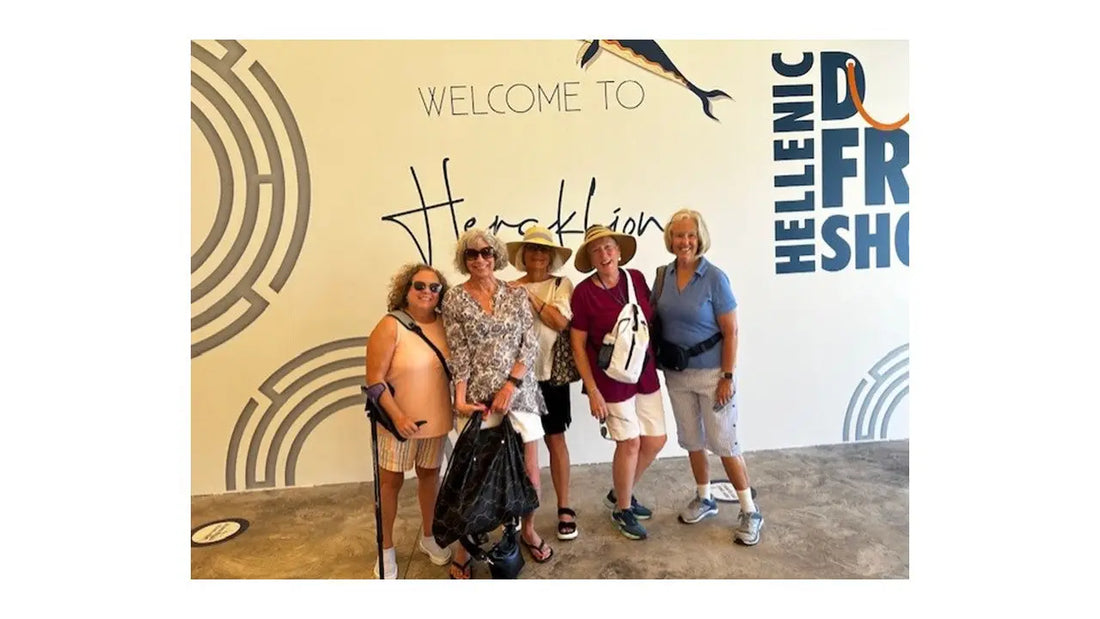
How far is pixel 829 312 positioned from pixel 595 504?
1.90m

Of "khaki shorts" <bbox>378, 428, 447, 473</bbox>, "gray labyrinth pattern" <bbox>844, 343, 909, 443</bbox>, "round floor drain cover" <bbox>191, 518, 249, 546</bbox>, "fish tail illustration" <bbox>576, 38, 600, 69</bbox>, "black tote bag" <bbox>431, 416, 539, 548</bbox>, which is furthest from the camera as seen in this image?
"gray labyrinth pattern" <bbox>844, 343, 909, 443</bbox>

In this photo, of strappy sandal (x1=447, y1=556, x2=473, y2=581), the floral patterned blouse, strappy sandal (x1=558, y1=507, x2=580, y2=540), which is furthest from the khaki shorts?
strappy sandal (x1=558, y1=507, x2=580, y2=540)

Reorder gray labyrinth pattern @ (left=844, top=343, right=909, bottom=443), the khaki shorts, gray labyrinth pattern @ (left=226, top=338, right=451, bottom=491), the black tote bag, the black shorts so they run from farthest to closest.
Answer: gray labyrinth pattern @ (left=844, top=343, right=909, bottom=443) → gray labyrinth pattern @ (left=226, top=338, right=451, bottom=491) → the black shorts → the khaki shorts → the black tote bag

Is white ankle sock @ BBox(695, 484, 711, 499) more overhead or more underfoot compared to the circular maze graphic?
more underfoot

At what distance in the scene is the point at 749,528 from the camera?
267 cm

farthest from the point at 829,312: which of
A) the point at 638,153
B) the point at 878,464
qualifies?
the point at 638,153

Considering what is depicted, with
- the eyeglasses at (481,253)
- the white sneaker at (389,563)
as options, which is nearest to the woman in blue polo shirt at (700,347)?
the eyeglasses at (481,253)

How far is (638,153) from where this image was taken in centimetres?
329

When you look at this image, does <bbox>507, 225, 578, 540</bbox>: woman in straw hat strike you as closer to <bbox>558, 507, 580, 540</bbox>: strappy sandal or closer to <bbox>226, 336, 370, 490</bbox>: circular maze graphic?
<bbox>558, 507, 580, 540</bbox>: strappy sandal

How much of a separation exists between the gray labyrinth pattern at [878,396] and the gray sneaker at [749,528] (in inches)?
55.6

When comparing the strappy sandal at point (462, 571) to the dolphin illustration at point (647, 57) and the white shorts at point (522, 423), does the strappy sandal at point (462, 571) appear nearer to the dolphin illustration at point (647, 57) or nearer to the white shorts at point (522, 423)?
the white shorts at point (522, 423)

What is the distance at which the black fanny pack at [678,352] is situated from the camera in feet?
8.38

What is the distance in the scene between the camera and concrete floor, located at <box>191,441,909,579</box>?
256 cm

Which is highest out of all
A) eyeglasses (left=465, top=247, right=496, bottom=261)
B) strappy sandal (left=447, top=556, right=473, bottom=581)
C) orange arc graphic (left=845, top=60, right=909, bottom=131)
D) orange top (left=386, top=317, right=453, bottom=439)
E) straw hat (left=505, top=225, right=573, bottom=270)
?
orange arc graphic (left=845, top=60, right=909, bottom=131)
